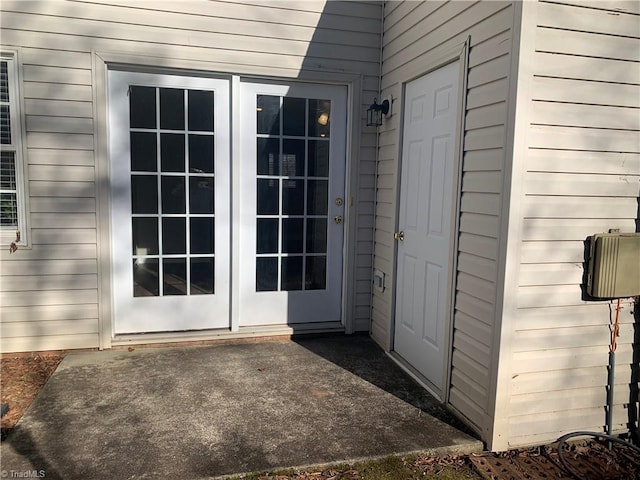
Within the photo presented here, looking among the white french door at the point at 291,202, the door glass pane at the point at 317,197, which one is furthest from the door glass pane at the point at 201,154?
the door glass pane at the point at 317,197

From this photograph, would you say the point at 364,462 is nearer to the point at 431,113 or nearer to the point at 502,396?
the point at 502,396

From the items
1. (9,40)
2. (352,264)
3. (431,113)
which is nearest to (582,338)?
(431,113)

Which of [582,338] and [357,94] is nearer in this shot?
[582,338]

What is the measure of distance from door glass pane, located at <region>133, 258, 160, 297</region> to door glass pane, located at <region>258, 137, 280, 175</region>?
1.14 metres

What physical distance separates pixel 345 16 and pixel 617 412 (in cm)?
335

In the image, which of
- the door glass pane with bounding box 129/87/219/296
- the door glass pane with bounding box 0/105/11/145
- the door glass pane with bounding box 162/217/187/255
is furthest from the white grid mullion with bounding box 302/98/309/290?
the door glass pane with bounding box 0/105/11/145

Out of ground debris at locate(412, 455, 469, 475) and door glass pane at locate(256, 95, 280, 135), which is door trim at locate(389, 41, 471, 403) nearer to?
ground debris at locate(412, 455, 469, 475)

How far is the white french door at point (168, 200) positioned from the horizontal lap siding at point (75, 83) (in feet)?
0.59

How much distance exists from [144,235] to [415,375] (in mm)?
2296

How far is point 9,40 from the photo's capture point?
3221mm

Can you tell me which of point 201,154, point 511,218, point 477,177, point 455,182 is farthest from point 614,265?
point 201,154

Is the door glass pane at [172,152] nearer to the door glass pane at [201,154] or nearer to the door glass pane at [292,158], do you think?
the door glass pane at [201,154]

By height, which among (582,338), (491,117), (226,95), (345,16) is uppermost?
(345,16)

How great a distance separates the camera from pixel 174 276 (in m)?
3.69
